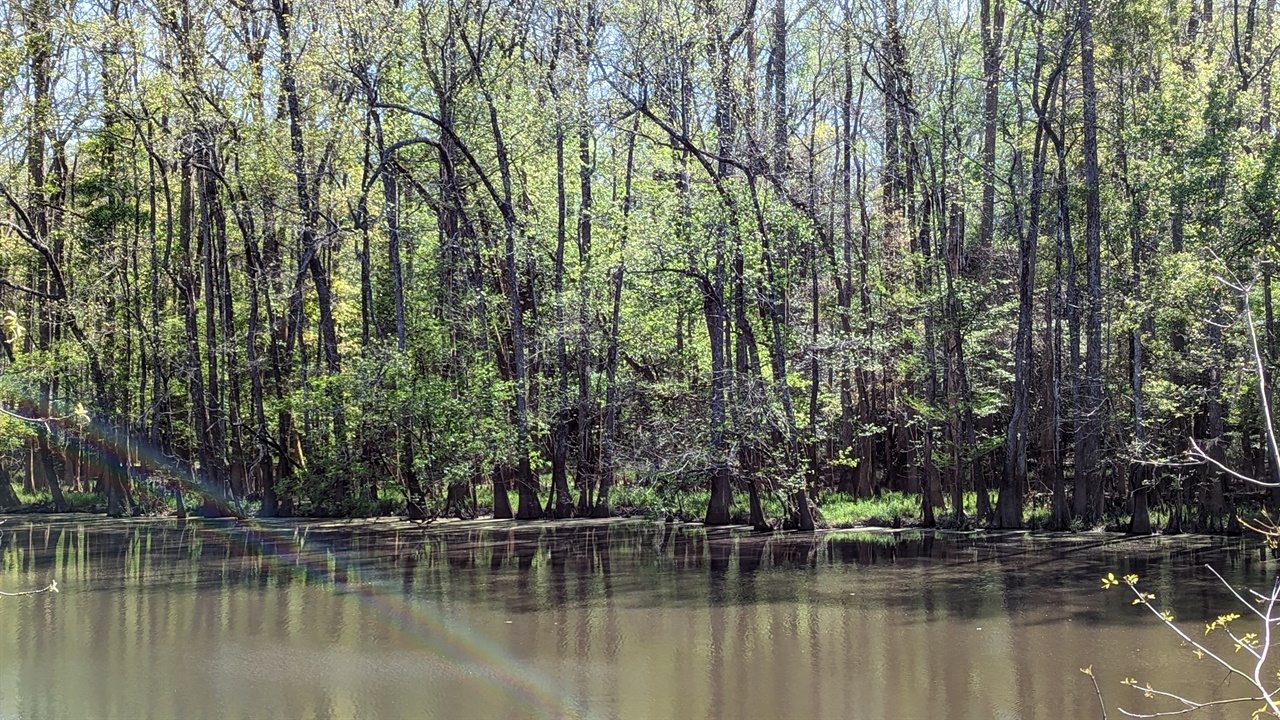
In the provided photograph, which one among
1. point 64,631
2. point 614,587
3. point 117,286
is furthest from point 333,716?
point 117,286

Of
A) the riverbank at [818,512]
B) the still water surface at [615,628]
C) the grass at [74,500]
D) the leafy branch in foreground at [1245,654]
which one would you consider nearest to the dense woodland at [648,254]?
the riverbank at [818,512]

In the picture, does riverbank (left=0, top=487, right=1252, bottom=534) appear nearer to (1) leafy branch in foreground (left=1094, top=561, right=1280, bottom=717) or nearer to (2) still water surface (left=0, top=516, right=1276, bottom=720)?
(2) still water surface (left=0, top=516, right=1276, bottom=720)

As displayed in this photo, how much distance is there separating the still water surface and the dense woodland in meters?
3.14

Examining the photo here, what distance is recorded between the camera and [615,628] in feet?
41.5

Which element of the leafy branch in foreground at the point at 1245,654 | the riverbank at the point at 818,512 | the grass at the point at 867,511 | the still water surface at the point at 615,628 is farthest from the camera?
the grass at the point at 867,511

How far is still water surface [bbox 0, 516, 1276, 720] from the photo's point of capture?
9617 millimetres

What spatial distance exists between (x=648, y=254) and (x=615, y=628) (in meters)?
10.6

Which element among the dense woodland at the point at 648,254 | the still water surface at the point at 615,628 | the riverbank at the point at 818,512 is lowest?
the still water surface at the point at 615,628

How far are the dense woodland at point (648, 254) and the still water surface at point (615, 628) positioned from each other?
10.3ft

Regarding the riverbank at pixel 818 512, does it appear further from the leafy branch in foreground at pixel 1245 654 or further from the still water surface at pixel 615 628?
the leafy branch in foreground at pixel 1245 654

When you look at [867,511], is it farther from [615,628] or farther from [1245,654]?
[1245,654]

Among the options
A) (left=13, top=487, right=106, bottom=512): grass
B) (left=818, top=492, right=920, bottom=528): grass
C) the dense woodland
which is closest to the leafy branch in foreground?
the dense woodland

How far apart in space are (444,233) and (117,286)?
10.0m

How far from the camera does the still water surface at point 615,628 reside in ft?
31.6
